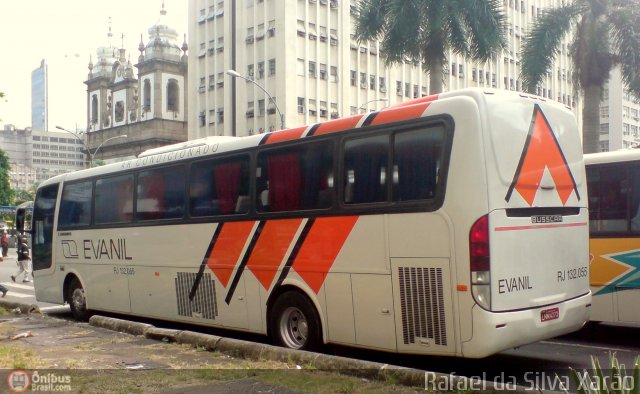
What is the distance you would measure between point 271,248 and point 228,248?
99 centimetres

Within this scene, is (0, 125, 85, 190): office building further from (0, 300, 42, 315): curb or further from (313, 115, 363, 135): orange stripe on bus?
(313, 115, 363, 135): orange stripe on bus

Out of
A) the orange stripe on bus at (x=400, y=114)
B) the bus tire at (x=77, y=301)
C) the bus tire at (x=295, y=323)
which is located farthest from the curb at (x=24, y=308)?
the orange stripe on bus at (x=400, y=114)

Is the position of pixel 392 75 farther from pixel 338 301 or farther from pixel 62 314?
pixel 338 301

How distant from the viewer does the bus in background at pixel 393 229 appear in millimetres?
7406

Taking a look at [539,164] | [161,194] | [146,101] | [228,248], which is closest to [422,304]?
[539,164]

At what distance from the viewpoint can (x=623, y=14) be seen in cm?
2481

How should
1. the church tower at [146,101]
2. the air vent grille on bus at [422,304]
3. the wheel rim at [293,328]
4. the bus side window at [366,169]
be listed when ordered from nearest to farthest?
the air vent grille on bus at [422,304] → the bus side window at [366,169] → the wheel rim at [293,328] → the church tower at [146,101]

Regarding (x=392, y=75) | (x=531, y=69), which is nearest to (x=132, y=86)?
(x=392, y=75)

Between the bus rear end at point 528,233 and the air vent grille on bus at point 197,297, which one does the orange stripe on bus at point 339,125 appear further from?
the air vent grille on bus at point 197,297

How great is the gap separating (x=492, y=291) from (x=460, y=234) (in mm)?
644

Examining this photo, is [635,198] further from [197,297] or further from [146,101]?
[146,101]

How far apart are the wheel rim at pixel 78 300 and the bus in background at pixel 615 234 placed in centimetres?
911

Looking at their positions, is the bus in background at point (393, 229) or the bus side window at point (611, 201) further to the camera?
the bus side window at point (611, 201)

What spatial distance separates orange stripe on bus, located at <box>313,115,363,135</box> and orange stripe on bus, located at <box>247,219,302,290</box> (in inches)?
46.3
